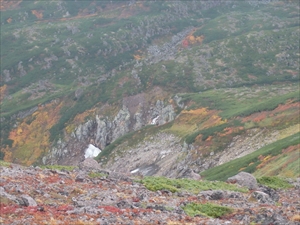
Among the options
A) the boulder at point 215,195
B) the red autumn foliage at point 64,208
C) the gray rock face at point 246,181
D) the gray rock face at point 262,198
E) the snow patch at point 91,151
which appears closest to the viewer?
the red autumn foliage at point 64,208

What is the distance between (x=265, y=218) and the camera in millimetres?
18516

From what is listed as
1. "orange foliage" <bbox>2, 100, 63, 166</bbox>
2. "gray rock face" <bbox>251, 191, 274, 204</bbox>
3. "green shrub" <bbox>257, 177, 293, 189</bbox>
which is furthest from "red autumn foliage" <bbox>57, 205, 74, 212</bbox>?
"orange foliage" <bbox>2, 100, 63, 166</bbox>

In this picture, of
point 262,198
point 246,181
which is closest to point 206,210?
point 262,198

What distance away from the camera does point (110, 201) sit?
24.3m

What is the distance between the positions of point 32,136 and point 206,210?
516 ft

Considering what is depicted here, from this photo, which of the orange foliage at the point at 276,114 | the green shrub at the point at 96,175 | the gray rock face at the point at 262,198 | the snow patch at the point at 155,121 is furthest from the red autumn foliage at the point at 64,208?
the snow patch at the point at 155,121

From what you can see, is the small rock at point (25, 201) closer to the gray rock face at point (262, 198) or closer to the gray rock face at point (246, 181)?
the gray rock face at point (262, 198)

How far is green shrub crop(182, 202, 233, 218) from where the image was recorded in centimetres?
2193

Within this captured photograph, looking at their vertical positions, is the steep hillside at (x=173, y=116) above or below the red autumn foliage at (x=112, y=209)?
below

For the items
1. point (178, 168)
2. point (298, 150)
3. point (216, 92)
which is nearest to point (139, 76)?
point (216, 92)

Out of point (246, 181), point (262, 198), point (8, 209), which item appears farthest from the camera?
point (246, 181)

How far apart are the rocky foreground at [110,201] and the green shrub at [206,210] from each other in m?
0.34

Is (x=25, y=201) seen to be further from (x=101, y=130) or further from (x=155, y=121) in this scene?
(x=101, y=130)

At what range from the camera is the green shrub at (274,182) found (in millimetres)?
33856
